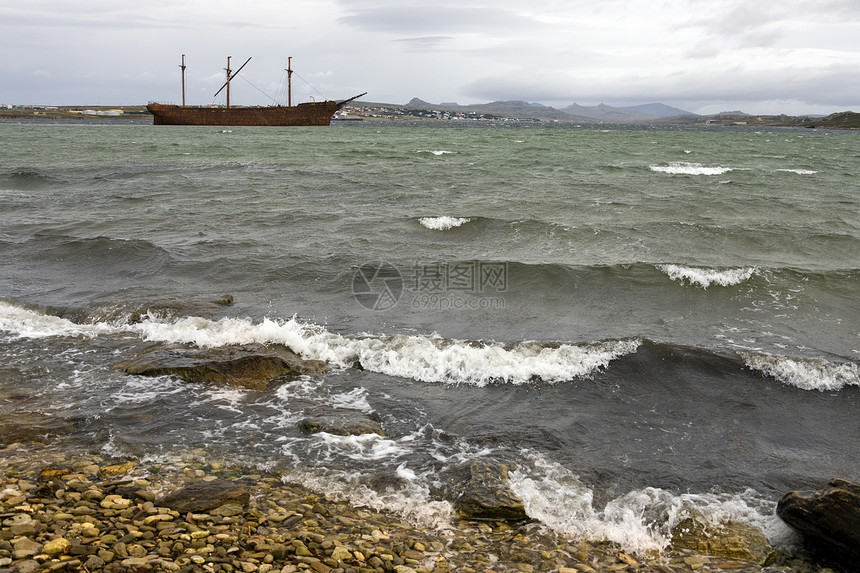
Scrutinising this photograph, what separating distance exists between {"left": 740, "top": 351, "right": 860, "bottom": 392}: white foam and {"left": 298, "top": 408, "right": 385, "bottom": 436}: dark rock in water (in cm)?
600

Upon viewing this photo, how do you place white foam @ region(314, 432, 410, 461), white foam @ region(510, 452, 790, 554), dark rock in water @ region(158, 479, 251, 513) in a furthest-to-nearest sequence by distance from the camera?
white foam @ region(314, 432, 410, 461) < white foam @ region(510, 452, 790, 554) < dark rock in water @ region(158, 479, 251, 513)

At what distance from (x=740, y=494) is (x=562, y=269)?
8659 millimetres

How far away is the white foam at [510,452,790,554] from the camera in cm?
525

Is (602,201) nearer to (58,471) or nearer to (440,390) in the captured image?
(440,390)

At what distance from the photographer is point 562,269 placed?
561 inches

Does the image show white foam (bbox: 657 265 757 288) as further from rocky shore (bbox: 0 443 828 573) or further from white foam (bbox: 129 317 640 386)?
rocky shore (bbox: 0 443 828 573)

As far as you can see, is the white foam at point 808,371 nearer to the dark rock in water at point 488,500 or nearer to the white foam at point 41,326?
the dark rock in water at point 488,500

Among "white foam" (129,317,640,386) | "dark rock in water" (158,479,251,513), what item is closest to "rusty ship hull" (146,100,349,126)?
"white foam" (129,317,640,386)

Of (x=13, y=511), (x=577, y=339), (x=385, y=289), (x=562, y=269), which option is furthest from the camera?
(x=562, y=269)

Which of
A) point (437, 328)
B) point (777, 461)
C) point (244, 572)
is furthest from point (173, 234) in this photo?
point (777, 461)

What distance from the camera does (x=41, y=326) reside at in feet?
32.0

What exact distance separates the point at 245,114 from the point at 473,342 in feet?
338

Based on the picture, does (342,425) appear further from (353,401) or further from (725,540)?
(725,540)

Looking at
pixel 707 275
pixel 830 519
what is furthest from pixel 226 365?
pixel 707 275
